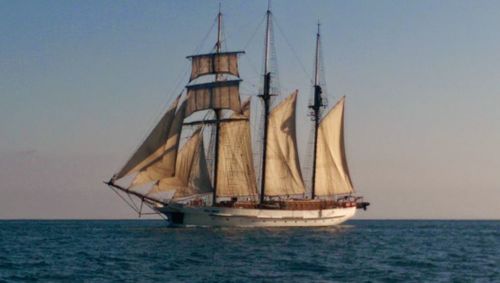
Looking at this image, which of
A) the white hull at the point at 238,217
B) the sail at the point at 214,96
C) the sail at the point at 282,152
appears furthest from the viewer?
the sail at the point at 282,152

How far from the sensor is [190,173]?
96.4 meters

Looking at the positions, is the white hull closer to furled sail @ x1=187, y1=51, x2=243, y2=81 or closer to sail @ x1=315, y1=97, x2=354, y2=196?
sail @ x1=315, y1=97, x2=354, y2=196

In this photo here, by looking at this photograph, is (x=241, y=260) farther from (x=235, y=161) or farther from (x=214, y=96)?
(x=214, y=96)

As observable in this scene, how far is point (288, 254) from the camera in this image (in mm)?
66062

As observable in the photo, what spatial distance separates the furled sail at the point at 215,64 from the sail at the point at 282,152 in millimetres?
7532

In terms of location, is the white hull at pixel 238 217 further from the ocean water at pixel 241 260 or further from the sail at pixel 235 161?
A: the ocean water at pixel 241 260

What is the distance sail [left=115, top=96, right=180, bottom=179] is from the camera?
90.0m

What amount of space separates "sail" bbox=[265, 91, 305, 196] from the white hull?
3255mm

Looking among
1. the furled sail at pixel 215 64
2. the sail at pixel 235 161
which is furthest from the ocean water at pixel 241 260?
the furled sail at pixel 215 64

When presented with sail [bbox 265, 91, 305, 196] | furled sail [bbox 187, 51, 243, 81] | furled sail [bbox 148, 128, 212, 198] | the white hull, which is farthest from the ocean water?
furled sail [bbox 187, 51, 243, 81]

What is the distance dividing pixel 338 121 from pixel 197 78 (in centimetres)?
1989

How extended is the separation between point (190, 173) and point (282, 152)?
558 inches

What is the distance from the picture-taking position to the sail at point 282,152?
105125mm

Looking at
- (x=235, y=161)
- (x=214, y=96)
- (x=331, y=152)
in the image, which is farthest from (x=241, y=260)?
(x=331, y=152)
